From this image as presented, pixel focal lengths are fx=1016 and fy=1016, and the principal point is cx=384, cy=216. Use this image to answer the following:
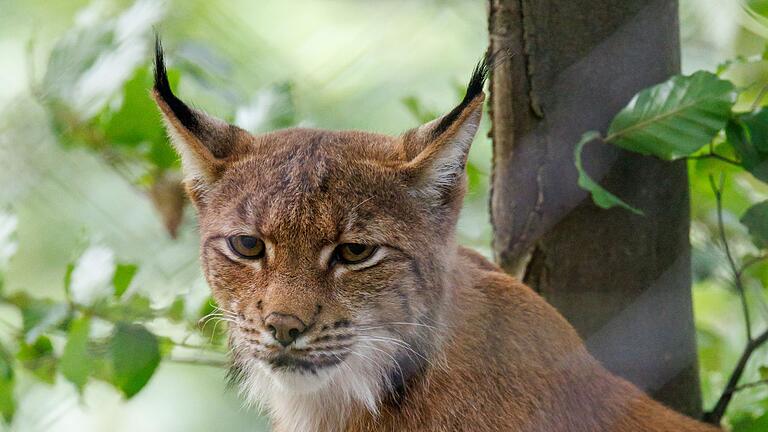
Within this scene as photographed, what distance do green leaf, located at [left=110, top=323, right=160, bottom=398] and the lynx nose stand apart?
0.69 m

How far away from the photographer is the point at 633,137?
2.88 m

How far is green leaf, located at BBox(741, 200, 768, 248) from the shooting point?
304cm

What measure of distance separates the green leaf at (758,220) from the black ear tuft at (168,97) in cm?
167

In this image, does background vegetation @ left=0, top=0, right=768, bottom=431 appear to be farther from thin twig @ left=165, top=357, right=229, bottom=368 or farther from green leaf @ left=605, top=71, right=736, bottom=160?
green leaf @ left=605, top=71, right=736, bottom=160

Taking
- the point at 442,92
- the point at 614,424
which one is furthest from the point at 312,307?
the point at 442,92

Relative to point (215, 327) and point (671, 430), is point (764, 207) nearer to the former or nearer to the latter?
point (671, 430)

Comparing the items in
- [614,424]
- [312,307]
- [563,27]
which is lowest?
[614,424]

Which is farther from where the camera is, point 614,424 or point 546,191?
point 546,191

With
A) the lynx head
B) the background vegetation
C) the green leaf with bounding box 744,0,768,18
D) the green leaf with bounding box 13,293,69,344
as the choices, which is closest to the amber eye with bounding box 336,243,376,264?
the lynx head

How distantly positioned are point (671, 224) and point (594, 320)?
0.39 m

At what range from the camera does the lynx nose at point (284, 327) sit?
2516 mm

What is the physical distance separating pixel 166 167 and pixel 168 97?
977 millimetres

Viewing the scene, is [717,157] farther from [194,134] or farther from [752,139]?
[194,134]

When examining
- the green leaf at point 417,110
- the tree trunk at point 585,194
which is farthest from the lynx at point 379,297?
the green leaf at point 417,110
